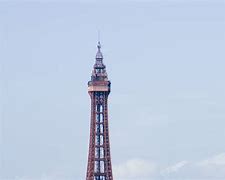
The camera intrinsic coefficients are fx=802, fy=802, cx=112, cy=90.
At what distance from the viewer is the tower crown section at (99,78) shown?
42.9 metres

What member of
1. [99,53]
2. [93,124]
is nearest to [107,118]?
[93,124]

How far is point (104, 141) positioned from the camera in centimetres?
4369

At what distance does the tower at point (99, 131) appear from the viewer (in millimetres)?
43312

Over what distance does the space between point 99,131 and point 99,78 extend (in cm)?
291

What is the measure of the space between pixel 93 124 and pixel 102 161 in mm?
2082

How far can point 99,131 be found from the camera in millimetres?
43750

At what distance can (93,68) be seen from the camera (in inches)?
1709

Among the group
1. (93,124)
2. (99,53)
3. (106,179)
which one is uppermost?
(99,53)

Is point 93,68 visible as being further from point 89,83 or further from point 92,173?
point 92,173

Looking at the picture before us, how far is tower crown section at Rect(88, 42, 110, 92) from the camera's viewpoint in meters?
42.9

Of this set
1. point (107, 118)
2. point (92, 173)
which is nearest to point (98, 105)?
point (107, 118)

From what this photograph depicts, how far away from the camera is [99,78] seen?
43.3 m

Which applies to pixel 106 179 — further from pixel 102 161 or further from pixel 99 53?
pixel 99 53

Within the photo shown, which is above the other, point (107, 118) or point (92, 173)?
point (107, 118)
